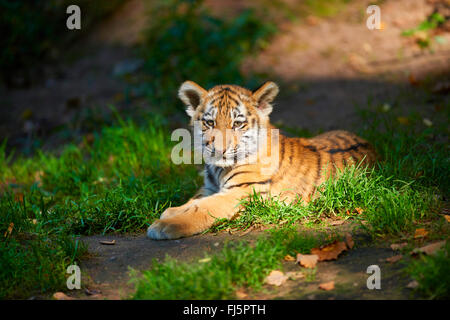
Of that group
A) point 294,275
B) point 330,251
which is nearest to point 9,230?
point 294,275

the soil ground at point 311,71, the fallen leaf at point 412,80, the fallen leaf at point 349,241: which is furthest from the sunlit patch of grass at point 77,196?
the fallen leaf at point 412,80

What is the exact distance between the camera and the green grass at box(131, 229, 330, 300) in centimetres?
305

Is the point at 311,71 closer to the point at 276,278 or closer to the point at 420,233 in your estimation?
the point at 420,233

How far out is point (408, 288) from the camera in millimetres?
2947

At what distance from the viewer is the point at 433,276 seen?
2838 mm

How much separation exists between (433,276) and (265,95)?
233 cm

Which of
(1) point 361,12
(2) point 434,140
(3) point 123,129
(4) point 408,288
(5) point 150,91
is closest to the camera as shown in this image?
(4) point 408,288

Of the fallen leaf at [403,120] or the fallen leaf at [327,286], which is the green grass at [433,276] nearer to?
the fallen leaf at [327,286]

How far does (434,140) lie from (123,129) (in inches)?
156

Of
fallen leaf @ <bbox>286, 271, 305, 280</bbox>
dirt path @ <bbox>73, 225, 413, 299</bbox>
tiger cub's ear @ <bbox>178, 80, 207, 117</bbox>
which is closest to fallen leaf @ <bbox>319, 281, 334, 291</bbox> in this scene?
dirt path @ <bbox>73, 225, 413, 299</bbox>

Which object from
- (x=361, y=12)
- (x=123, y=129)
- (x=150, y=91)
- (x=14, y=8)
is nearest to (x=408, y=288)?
(x=123, y=129)

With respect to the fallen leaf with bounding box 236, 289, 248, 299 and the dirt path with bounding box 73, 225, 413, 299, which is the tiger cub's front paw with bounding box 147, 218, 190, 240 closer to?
the dirt path with bounding box 73, 225, 413, 299
